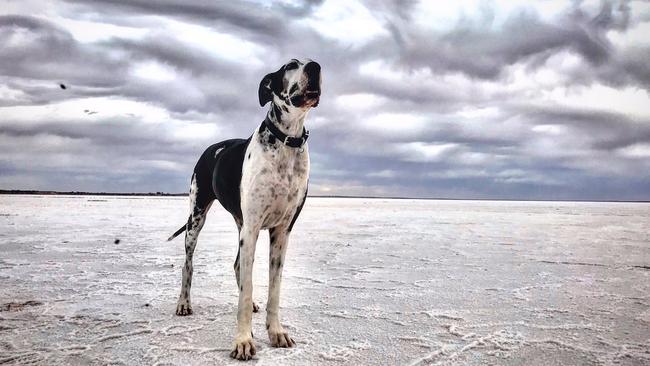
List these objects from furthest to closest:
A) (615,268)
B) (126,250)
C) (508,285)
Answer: (126,250) → (615,268) → (508,285)

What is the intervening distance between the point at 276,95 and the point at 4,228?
1138 cm

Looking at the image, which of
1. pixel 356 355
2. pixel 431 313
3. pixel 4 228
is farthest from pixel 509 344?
pixel 4 228

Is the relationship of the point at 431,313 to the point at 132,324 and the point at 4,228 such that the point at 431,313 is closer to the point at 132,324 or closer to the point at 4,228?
the point at 132,324

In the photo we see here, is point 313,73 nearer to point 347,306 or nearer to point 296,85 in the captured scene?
point 296,85

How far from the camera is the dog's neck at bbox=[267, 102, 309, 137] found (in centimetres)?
331

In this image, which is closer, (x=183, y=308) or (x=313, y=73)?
(x=313, y=73)

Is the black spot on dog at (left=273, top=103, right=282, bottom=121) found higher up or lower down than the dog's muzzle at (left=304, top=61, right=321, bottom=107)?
lower down

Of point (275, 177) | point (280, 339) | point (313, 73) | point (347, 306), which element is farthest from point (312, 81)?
point (347, 306)

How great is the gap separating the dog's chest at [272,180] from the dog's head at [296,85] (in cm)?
33

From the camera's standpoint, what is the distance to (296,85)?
3.20m

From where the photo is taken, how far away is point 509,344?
332cm

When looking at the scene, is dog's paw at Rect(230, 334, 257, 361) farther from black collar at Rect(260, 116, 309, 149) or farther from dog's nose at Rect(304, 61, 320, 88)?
dog's nose at Rect(304, 61, 320, 88)

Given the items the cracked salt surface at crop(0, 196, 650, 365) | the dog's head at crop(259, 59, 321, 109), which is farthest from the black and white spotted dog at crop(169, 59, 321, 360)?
the cracked salt surface at crop(0, 196, 650, 365)

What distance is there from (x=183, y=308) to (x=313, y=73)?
2411mm
